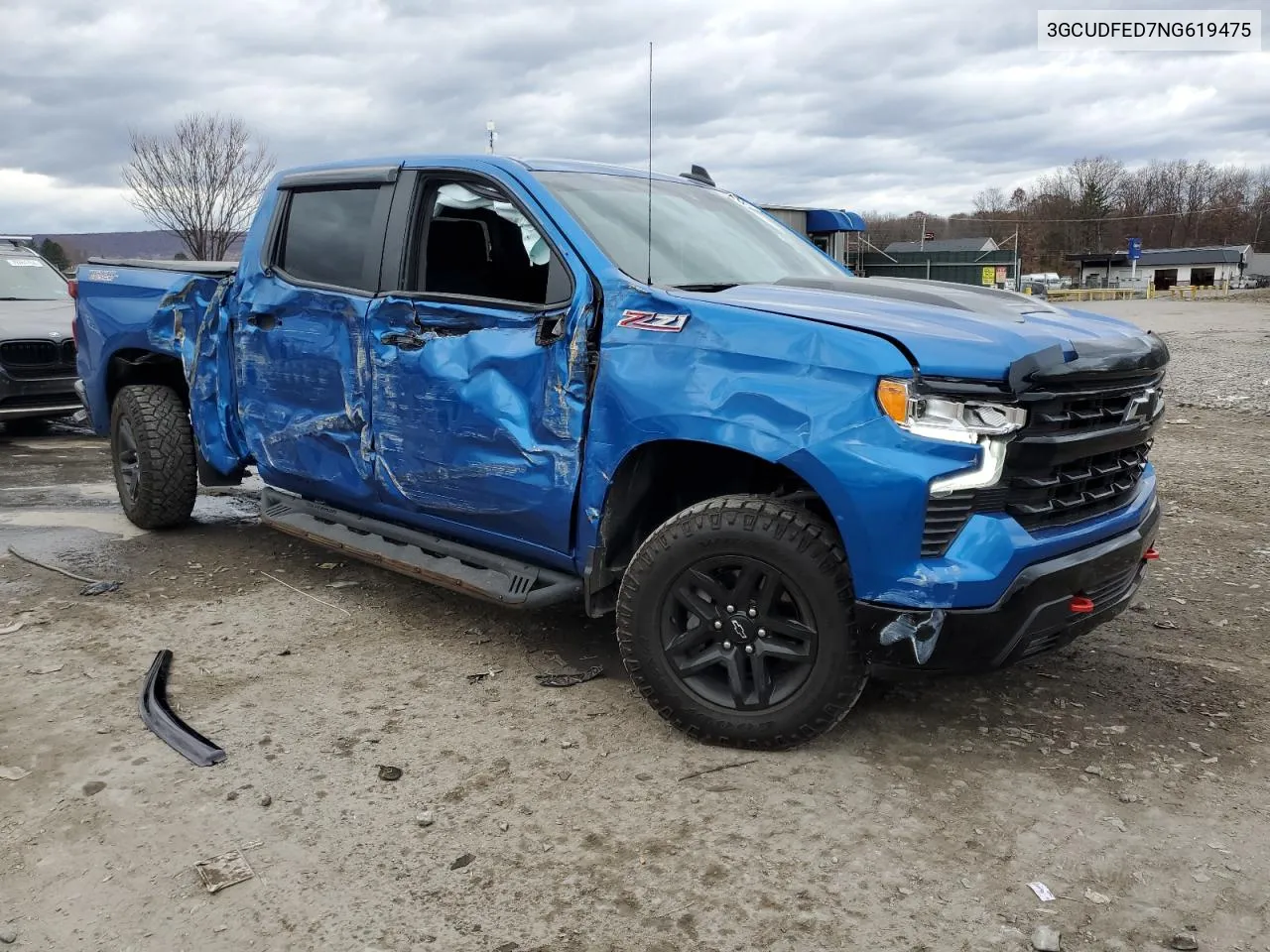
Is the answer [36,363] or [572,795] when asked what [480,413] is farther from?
[36,363]

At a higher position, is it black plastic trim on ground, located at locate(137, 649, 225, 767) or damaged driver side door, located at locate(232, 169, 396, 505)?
damaged driver side door, located at locate(232, 169, 396, 505)

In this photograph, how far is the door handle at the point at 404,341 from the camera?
393 cm

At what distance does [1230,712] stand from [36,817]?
382 centimetres

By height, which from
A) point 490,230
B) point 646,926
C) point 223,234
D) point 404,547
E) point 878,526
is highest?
point 223,234

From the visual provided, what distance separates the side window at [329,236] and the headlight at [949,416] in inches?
91.7

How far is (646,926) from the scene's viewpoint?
96.3 inches

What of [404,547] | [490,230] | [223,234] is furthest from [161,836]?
[223,234]

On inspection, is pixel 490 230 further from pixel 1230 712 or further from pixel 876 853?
pixel 1230 712

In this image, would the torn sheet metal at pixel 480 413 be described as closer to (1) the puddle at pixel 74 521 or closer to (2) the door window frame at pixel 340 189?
(2) the door window frame at pixel 340 189

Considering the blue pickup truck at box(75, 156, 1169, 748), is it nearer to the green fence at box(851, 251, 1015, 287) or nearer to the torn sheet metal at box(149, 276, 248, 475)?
the torn sheet metal at box(149, 276, 248, 475)

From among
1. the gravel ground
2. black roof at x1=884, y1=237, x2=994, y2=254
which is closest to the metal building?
the gravel ground

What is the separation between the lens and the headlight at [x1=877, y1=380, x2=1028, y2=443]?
2791 millimetres

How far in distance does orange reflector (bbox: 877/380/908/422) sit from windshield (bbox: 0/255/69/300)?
9.86 m

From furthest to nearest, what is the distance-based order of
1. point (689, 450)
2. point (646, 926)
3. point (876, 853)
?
point (689, 450) → point (876, 853) → point (646, 926)
